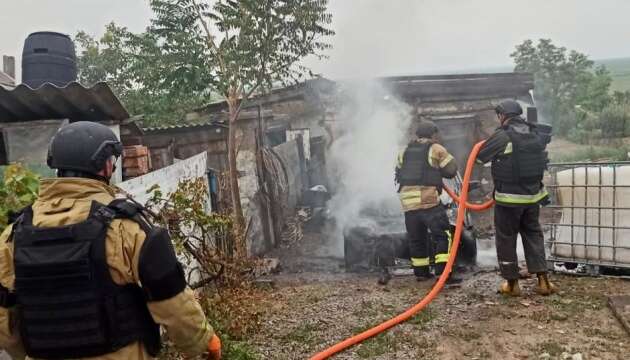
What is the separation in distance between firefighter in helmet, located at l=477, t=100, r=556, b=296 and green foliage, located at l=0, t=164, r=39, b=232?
4100 millimetres

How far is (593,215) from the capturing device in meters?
5.29

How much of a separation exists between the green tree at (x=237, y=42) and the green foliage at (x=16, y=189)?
3.76 metres

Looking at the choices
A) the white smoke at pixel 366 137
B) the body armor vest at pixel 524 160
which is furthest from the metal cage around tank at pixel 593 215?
the white smoke at pixel 366 137

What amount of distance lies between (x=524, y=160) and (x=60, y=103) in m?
4.28

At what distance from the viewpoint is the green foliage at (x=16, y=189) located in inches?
116

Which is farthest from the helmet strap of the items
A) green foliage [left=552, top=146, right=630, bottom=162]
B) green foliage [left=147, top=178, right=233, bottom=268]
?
green foliage [left=552, top=146, right=630, bottom=162]

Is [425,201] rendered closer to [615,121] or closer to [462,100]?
[462,100]

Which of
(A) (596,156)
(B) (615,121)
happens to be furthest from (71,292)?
(B) (615,121)

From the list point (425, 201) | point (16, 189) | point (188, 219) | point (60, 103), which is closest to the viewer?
point (16, 189)

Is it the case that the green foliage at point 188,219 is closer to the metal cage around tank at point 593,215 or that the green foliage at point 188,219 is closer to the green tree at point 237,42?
the green tree at point 237,42

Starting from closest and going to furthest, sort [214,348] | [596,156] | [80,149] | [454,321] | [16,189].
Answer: [80,149], [214,348], [16,189], [454,321], [596,156]

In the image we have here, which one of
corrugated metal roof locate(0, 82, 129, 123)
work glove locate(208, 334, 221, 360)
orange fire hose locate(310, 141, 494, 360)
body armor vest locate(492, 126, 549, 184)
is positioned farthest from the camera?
body armor vest locate(492, 126, 549, 184)

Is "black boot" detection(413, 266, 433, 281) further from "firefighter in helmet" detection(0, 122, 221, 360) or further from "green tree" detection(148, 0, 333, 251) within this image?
"firefighter in helmet" detection(0, 122, 221, 360)

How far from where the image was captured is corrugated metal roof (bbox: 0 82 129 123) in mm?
3531
